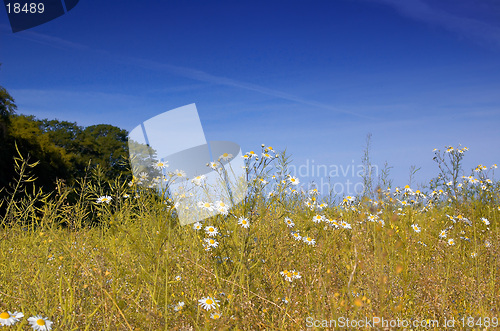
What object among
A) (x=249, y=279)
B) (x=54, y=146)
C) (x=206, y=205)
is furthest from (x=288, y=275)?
(x=54, y=146)

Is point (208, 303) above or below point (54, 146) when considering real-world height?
below

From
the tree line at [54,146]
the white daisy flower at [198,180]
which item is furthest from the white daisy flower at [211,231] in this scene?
the tree line at [54,146]

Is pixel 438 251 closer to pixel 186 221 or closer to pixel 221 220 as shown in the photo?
pixel 221 220

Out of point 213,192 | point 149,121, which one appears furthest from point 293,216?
point 149,121

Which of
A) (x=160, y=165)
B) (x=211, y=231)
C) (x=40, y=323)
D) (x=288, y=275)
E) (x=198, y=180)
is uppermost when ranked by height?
(x=160, y=165)

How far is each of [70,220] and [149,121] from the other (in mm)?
1349

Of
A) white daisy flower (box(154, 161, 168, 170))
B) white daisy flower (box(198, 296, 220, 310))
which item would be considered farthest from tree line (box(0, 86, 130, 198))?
white daisy flower (box(198, 296, 220, 310))

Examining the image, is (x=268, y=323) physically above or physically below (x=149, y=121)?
below

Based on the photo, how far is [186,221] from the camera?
11.6 feet

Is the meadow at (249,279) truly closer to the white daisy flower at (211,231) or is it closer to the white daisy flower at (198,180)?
the white daisy flower at (211,231)

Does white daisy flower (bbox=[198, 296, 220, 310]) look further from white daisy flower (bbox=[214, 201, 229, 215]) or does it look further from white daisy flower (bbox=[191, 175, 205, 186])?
white daisy flower (bbox=[191, 175, 205, 186])

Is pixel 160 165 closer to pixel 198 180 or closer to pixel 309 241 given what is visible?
pixel 198 180

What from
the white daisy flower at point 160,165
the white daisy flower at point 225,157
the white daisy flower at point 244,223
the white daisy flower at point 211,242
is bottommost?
the white daisy flower at point 211,242
